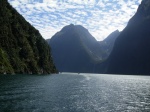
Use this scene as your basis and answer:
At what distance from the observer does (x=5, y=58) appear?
156 m

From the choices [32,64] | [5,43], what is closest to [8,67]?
[5,43]

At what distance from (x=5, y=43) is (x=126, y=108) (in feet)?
458

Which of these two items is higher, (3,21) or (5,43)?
(3,21)

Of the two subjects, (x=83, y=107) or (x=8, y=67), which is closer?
(x=83, y=107)

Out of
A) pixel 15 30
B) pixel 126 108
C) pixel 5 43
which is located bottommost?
pixel 126 108

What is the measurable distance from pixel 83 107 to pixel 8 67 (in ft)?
374

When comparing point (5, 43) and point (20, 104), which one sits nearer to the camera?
point (20, 104)

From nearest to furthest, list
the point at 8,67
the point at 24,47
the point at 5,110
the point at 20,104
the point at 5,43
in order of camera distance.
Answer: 1. the point at 5,110
2. the point at 20,104
3. the point at 8,67
4. the point at 5,43
5. the point at 24,47

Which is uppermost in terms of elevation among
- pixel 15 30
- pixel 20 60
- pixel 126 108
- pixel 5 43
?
pixel 15 30

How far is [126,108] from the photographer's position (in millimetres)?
47688

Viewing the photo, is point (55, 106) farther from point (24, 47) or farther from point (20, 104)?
point (24, 47)

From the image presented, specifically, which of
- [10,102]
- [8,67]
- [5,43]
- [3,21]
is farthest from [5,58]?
[10,102]

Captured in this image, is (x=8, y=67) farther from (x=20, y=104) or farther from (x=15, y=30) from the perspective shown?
(x=20, y=104)

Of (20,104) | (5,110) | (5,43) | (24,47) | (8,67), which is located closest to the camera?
(5,110)
